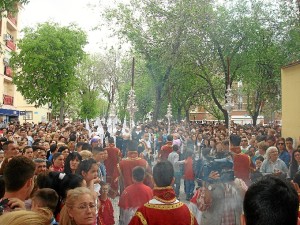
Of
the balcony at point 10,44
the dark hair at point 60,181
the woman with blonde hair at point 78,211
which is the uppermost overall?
the balcony at point 10,44

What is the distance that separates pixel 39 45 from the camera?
3462 centimetres

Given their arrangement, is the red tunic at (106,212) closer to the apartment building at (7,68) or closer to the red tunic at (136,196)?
the red tunic at (136,196)

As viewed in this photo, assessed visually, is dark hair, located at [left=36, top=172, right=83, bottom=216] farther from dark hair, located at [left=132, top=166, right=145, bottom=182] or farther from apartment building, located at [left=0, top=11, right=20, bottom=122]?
apartment building, located at [left=0, top=11, right=20, bottom=122]

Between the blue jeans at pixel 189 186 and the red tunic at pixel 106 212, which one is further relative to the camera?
→ the blue jeans at pixel 189 186

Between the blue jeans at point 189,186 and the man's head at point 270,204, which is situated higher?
the man's head at point 270,204

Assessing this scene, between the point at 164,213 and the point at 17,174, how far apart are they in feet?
A: 5.20

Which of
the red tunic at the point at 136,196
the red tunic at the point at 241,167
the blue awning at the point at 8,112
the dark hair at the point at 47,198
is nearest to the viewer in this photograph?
the dark hair at the point at 47,198

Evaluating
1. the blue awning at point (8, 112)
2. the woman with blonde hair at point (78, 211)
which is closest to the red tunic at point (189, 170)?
the woman with blonde hair at point (78, 211)

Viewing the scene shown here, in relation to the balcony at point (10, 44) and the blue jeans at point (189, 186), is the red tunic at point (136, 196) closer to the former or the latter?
the blue jeans at point (189, 186)

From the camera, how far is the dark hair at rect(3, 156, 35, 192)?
424 centimetres

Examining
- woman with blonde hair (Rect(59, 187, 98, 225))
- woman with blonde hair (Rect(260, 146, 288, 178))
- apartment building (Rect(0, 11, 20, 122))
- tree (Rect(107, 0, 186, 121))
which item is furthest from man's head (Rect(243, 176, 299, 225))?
apartment building (Rect(0, 11, 20, 122))

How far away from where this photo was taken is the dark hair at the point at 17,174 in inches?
167

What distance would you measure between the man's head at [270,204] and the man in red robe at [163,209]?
6.37 ft

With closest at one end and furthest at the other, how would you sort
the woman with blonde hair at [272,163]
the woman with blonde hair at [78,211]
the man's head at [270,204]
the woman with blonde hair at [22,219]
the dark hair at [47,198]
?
1. the woman with blonde hair at [22,219]
2. the man's head at [270,204]
3. the woman with blonde hair at [78,211]
4. the dark hair at [47,198]
5. the woman with blonde hair at [272,163]
